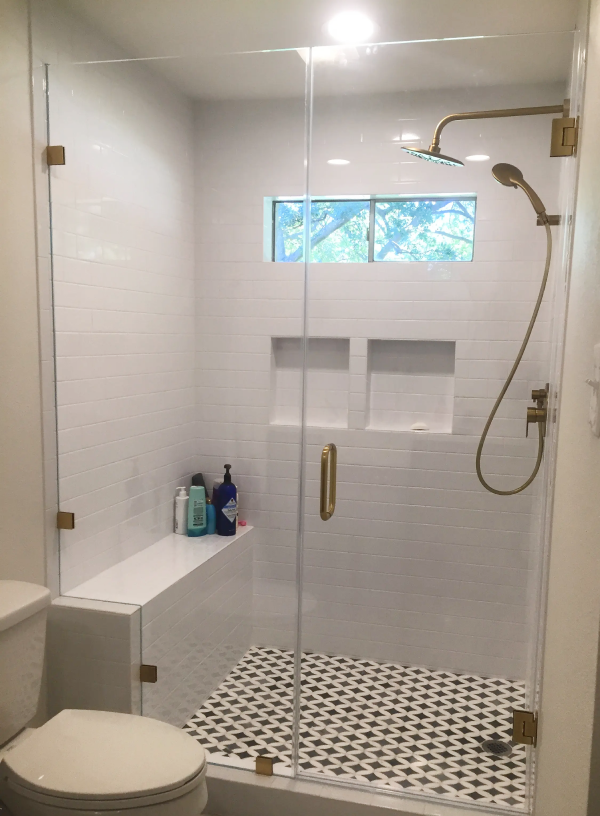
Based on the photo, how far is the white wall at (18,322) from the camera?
2006 millimetres

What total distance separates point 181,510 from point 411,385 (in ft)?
3.26

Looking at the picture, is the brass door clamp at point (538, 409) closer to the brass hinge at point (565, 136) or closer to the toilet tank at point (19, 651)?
the brass hinge at point (565, 136)

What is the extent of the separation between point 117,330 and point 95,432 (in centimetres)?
37

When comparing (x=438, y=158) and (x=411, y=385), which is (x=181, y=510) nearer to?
(x=411, y=385)

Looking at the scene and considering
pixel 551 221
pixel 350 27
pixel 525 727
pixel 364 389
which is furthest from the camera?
pixel 364 389

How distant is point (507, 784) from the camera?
2.12 m

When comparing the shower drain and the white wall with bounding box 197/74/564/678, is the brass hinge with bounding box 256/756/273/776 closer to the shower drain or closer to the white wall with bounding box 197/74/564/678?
the white wall with bounding box 197/74/564/678

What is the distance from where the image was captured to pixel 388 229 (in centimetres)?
231

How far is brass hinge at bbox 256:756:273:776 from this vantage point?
2.16 meters

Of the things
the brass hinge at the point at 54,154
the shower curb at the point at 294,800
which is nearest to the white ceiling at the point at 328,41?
the brass hinge at the point at 54,154

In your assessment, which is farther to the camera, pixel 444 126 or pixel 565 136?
pixel 444 126

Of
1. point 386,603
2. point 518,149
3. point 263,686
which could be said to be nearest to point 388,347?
point 518,149

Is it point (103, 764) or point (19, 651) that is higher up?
point (19, 651)

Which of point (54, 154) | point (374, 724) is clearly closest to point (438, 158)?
point (54, 154)
